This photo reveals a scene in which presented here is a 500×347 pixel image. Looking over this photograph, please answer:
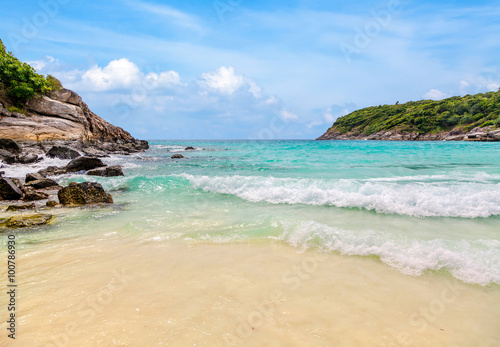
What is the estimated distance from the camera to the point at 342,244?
16.2 feet

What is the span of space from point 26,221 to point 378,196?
9.21m

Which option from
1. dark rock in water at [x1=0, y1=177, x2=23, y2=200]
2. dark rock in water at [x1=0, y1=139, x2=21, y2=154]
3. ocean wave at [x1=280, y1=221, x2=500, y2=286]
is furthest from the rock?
dark rock in water at [x1=0, y1=139, x2=21, y2=154]

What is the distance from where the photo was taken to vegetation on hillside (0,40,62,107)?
27156 mm

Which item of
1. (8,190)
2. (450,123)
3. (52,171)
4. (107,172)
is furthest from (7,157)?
(450,123)

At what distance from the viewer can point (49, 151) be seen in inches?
872

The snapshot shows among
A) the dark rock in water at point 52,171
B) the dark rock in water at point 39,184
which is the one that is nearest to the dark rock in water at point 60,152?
the dark rock in water at point 52,171

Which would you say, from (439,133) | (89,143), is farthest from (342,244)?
(439,133)

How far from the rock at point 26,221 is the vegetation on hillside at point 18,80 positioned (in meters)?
28.5

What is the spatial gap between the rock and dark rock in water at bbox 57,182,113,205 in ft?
6.84

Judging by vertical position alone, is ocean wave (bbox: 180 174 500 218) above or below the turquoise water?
above

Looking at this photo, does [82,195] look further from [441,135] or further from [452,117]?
[452,117]

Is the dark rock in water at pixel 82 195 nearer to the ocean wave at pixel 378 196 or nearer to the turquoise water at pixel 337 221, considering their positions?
the turquoise water at pixel 337 221

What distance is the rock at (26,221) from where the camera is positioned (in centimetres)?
623

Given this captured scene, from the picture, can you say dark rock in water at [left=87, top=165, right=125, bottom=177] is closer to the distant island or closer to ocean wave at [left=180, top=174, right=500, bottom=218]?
ocean wave at [left=180, top=174, right=500, bottom=218]
